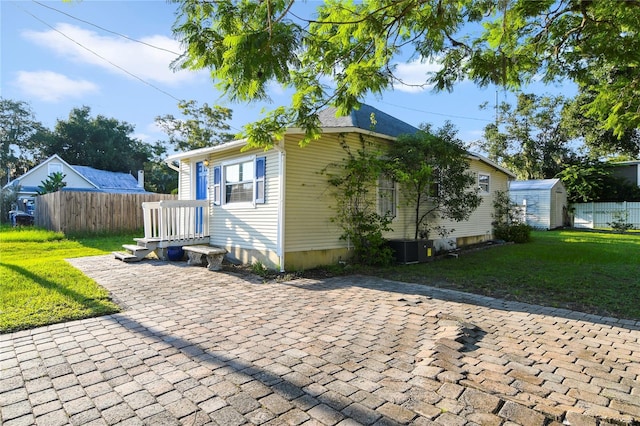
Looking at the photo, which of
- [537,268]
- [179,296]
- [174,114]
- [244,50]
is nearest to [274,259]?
[179,296]

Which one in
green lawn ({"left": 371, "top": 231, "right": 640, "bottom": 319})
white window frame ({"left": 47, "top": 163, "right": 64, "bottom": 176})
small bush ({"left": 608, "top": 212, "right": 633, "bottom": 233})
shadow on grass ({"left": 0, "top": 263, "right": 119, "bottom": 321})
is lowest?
green lawn ({"left": 371, "top": 231, "right": 640, "bottom": 319})

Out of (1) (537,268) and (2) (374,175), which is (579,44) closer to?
(2) (374,175)

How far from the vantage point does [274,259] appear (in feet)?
25.6

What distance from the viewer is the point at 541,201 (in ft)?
68.0

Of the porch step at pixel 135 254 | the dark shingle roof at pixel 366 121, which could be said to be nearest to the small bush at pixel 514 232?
the dark shingle roof at pixel 366 121

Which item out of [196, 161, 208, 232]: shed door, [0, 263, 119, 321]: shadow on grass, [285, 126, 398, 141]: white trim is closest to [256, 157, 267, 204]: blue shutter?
[285, 126, 398, 141]: white trim

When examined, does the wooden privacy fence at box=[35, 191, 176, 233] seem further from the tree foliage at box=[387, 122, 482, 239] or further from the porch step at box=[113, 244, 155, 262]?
the tree foliage at box=[387, 122, 482, 239]

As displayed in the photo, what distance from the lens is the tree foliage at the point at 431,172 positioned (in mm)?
9133

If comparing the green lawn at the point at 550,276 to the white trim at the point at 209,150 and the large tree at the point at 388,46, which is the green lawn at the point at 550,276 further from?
the white trim at the point at 209,150

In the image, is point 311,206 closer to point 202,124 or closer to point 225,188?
point 225,188

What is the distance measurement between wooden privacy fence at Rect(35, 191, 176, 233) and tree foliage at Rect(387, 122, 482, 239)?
11358mm

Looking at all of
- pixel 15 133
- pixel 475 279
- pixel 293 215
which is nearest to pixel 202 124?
pixel 293 215

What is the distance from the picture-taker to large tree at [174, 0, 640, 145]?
163 inches

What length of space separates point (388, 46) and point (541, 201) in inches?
754
